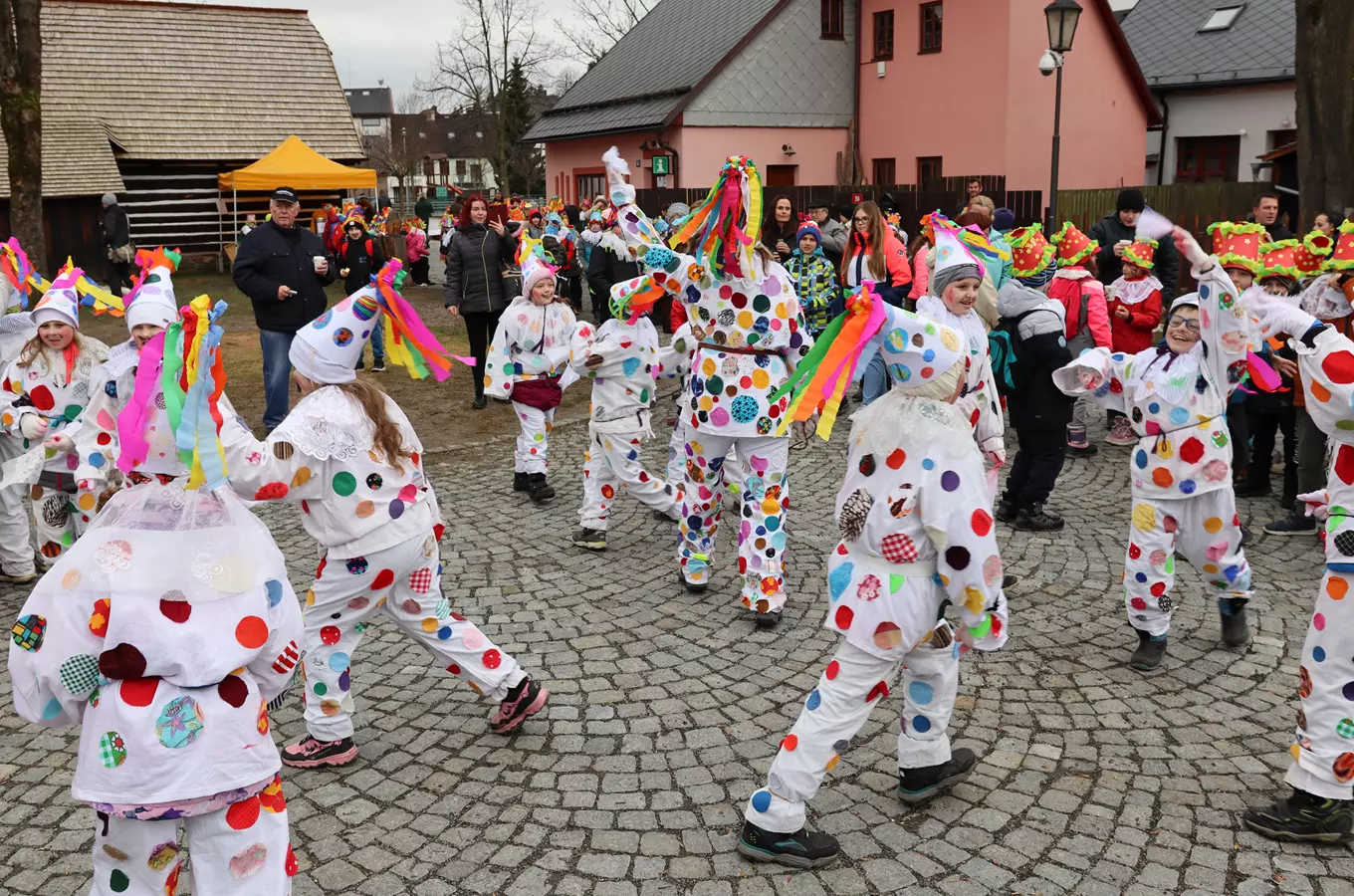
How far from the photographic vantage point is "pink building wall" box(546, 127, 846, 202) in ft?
81.9

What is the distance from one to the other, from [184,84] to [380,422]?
92.5 ft

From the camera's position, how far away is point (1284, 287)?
261 inches

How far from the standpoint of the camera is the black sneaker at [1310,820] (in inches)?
156

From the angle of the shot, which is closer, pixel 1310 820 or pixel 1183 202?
pixel 1310 820

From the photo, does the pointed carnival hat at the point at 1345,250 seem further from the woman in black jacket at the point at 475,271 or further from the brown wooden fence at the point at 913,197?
the brown wooden fence at the point at 913,197

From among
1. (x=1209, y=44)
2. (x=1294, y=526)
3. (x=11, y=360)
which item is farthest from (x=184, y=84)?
(x=1294, y=526)

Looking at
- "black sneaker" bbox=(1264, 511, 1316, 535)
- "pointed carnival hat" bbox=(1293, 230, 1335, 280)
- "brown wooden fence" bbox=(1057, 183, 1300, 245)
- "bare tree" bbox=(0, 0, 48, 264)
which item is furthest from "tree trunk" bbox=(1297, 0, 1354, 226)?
"bare tree" bbox=(0, 0, 48, 264)

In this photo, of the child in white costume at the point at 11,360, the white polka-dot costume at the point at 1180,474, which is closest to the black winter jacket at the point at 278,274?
the child in white costume at the point at 11,360

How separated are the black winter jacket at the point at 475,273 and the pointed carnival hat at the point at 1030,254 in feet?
18.7

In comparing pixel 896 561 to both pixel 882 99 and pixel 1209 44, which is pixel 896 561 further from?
pixel 1209 44

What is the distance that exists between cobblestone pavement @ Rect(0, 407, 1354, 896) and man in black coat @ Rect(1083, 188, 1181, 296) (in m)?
4.60

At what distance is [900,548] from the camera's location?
3811mm

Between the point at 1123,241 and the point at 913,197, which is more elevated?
the point at 913,197

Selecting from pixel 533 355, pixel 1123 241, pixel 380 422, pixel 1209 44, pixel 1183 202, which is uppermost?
pixel 1209 44
